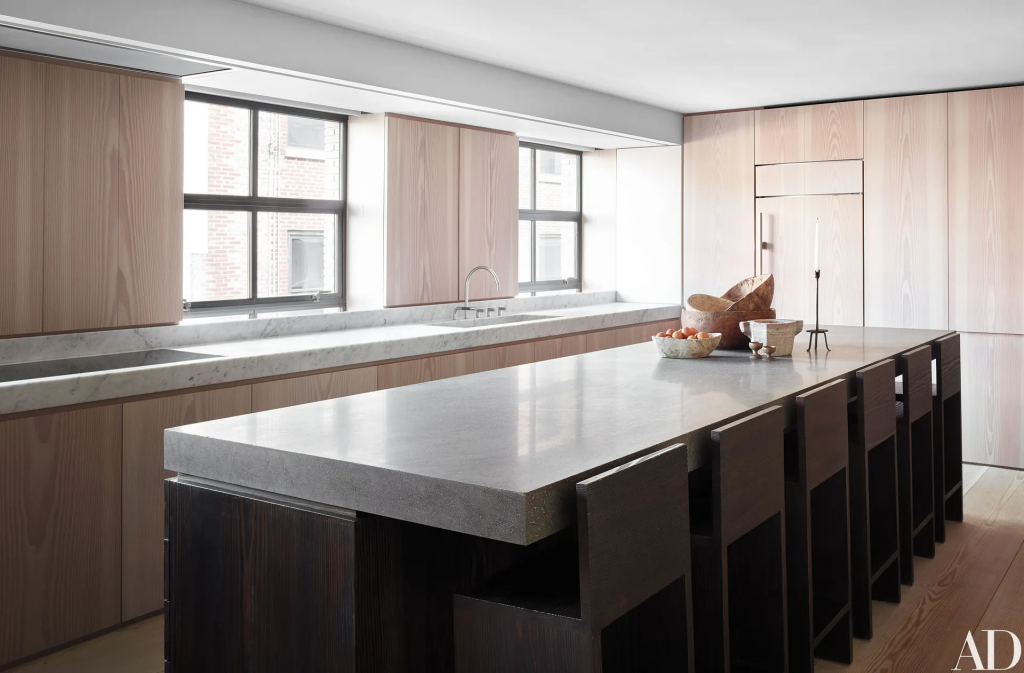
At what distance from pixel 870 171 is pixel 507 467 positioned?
5.03m

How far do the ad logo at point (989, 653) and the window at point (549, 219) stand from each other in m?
4.13

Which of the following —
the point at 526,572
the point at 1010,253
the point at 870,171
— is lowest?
the point at 526,572

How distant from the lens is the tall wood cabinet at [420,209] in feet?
16.5

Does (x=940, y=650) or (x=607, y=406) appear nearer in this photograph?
(x=607, y=406)

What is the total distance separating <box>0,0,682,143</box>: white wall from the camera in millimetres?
3139

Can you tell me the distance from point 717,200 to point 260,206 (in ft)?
11.3

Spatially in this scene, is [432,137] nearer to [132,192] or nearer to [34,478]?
[132,192]

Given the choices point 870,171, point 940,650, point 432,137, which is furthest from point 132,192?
point 870,171

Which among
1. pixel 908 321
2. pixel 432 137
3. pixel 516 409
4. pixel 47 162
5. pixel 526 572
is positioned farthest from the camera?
pixel 908 321

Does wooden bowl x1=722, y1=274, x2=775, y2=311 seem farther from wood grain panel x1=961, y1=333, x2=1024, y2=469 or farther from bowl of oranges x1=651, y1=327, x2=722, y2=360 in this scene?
wood grain panel x1=961, y1=333, x2=1024, y2=469

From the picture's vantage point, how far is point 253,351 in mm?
3805

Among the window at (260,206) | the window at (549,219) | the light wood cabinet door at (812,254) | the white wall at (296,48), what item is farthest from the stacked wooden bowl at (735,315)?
the window at (549,219)

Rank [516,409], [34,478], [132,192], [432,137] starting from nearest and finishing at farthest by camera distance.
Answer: [516,409] → [34,478] → [132,192] → [432,137]

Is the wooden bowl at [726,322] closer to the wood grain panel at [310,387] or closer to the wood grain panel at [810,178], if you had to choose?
the wood grain panel at [310,387]
